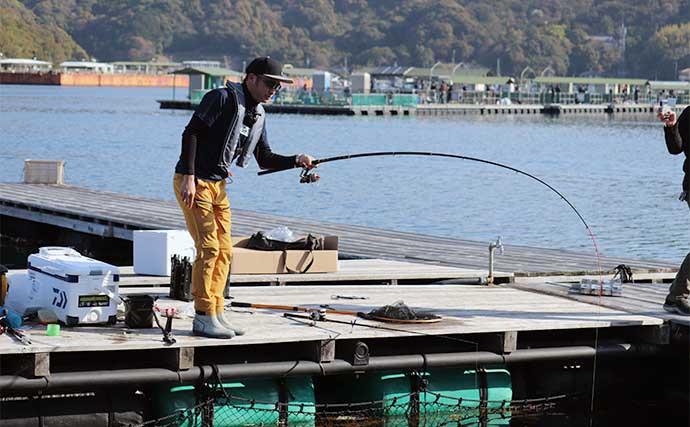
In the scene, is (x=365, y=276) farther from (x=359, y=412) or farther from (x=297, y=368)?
(x=297, y=368)

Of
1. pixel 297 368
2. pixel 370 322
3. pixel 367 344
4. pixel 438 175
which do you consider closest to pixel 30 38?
pixel 438 175

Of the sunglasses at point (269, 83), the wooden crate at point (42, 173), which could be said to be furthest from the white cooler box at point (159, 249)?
the wooden crate at point (42, 173)

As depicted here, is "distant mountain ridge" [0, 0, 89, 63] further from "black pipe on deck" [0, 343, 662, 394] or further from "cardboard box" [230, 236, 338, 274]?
"black pipe on deck" [0, 343, 662, 394]

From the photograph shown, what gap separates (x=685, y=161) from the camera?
1023 centimetres

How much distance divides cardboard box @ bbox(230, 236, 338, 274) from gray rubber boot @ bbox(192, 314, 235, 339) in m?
2.91

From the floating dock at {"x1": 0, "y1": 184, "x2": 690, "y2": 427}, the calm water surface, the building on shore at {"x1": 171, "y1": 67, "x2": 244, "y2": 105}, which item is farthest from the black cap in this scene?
the building on shore at {"x1": 171, "y1": 67, "x2": 244, "y2": 105}

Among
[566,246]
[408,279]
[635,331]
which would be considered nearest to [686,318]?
[635,331]

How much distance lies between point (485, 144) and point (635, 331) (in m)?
52.9

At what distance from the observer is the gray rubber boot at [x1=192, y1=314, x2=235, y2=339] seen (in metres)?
8.62

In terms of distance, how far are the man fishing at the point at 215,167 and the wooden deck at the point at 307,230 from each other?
176 inches

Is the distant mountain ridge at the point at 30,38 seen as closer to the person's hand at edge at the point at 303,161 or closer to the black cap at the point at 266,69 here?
the person's hand at edge at the point at 303,161

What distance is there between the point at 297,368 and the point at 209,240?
110 cm

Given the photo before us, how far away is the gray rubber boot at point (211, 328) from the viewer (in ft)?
28.3

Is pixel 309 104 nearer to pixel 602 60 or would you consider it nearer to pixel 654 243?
pixel 654 243
